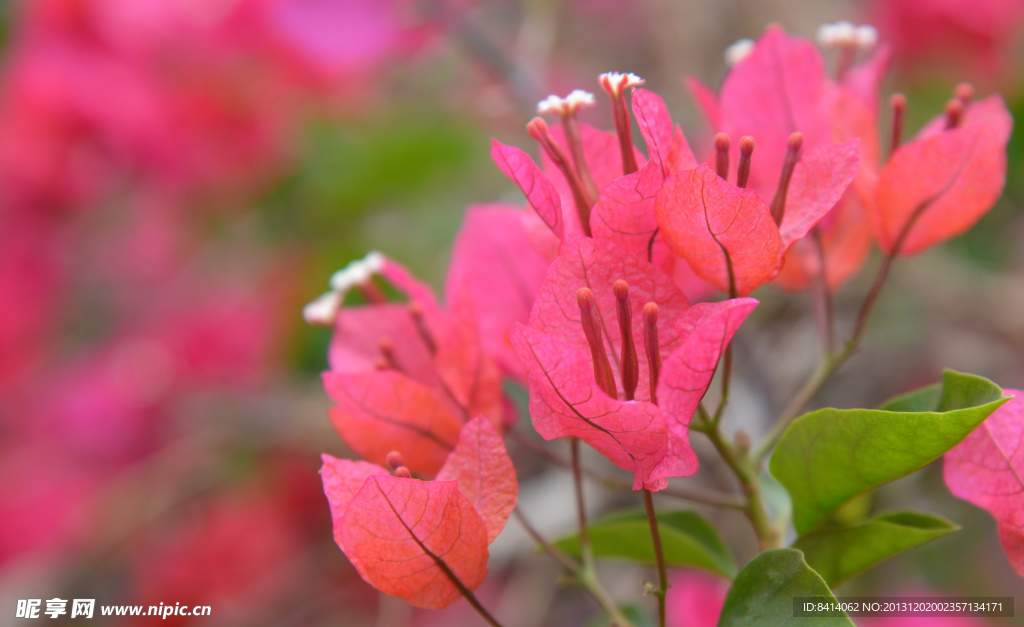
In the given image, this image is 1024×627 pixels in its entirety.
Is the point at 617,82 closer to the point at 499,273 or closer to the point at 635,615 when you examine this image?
the point at 499,273

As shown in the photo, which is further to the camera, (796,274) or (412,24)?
(412,24)

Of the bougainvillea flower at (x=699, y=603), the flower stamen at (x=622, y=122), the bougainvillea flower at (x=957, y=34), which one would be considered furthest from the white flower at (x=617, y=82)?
the bougainvillea flower at (x=957, y=34)

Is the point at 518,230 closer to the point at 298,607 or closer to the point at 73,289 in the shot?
the point at 298,607

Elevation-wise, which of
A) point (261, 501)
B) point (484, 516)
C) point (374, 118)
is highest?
Answer: point (374, 118)

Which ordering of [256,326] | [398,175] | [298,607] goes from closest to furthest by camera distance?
[298,607]
[398,175]
[256,326]

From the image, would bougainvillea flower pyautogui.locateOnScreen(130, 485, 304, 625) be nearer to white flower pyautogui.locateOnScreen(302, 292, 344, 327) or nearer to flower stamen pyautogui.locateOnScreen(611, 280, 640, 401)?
white flower pyautogui.locateOnScreen(302, 292, 344, 327)

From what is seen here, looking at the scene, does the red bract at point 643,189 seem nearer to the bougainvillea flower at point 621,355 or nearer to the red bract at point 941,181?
the bougainvillea flower at point 621,355

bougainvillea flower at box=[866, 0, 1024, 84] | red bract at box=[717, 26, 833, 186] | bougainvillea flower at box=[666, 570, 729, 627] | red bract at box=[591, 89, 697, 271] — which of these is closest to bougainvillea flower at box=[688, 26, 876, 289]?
red bract at box=[717, 26, 833, 186]

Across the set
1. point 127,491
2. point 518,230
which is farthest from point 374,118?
point 518,230
